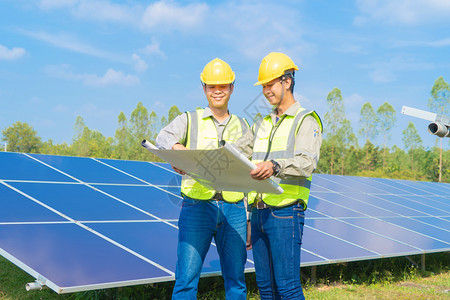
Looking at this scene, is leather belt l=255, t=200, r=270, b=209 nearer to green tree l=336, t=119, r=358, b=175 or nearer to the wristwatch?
the wristwatch

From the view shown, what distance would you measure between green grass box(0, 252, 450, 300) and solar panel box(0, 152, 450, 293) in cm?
73

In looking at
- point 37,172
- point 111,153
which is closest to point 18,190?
point 37,172

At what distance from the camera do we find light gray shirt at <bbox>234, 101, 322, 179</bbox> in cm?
335

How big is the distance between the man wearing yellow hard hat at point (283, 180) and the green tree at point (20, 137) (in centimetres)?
7134

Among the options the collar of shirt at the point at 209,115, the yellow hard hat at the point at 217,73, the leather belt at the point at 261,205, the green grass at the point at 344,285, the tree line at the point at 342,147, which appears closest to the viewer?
the leather belt at the point at 261,205

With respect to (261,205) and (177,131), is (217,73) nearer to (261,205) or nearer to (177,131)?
(177,131)

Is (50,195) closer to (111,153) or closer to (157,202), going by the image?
(157,202)

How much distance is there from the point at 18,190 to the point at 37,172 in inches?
40.6

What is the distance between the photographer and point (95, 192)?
717 centimetres

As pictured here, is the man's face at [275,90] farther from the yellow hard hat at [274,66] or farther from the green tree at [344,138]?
the green tree at [344,138]

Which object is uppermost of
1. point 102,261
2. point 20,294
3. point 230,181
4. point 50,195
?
point 230,181

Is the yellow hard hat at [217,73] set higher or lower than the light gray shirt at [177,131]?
higher

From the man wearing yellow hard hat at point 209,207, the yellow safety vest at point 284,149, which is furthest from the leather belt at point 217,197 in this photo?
the yellow safety vest at point 284,149

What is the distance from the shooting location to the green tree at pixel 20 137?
226 feet
